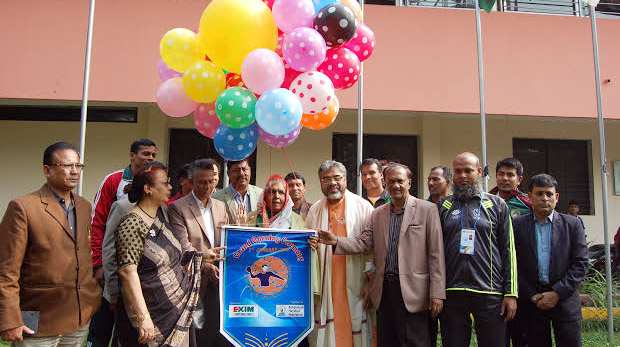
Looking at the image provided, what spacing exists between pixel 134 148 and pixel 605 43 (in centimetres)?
697

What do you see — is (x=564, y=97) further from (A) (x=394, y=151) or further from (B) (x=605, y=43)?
(A) (x=394, y=151)

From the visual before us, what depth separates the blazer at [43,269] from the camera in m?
2.41

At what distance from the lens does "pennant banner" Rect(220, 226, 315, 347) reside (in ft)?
10.6

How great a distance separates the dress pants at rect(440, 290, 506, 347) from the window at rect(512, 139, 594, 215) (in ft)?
19.5

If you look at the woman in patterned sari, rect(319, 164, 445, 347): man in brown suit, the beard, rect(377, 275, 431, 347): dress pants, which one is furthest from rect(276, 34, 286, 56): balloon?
rect(377, 275, 431, 347): dress pants

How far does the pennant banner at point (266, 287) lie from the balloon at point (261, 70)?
38.6 inches

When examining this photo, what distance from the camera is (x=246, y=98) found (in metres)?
3.17

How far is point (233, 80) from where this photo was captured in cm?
352

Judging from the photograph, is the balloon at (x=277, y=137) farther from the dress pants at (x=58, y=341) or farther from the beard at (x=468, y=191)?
the dress pants at (x=58, y=341)

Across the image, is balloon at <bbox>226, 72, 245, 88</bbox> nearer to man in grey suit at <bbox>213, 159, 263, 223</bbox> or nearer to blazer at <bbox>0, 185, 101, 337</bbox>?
man in grey suit at <bbox>213, 159, 263, 223</bbox>

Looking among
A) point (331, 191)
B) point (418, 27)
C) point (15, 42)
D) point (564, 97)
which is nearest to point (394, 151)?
point (418, 27)

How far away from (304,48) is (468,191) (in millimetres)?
1456

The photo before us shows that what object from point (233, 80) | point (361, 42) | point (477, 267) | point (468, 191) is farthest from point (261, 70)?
point (477, 267)

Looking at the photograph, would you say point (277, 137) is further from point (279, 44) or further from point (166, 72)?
point (166, 72)
